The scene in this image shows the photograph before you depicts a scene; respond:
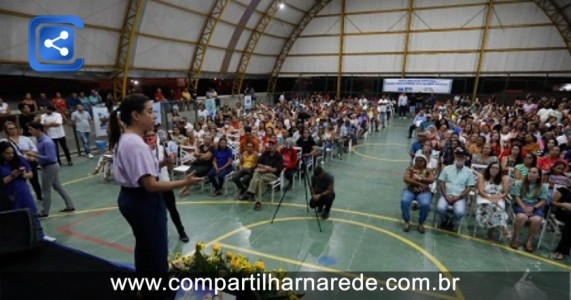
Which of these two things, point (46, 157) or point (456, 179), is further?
point (456, 179)

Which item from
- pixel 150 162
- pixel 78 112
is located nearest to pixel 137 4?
pixel 78 112

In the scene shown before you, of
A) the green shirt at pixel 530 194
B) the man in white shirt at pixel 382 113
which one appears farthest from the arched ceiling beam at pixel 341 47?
the green shirt at pixel 530 194

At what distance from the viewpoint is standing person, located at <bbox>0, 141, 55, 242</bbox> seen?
3676mm

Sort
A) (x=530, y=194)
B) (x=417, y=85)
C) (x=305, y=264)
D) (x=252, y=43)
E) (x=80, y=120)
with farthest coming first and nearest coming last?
1. (x=252, y=43)
2. (x=417, y=85)
3. (x=80, y=120)
4. (x=530, y=194)
5. (x=305, y=264)

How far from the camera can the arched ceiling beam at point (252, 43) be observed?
19062 millimetres

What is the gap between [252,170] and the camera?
20.6ft

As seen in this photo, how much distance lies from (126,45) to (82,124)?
5710 mm

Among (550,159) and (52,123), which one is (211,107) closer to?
(52,123)

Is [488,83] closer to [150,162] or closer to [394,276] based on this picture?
[394,276]

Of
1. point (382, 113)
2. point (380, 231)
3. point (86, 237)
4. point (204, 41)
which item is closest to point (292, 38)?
point (204, 41)

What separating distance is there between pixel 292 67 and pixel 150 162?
2325 centimetres

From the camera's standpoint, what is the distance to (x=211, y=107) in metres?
13.9

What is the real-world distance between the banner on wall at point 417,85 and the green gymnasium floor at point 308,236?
1579 centimetres

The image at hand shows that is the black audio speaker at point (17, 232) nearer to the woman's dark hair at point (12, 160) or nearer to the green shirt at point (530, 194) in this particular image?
the woman's dark hair at point (12, 160)
